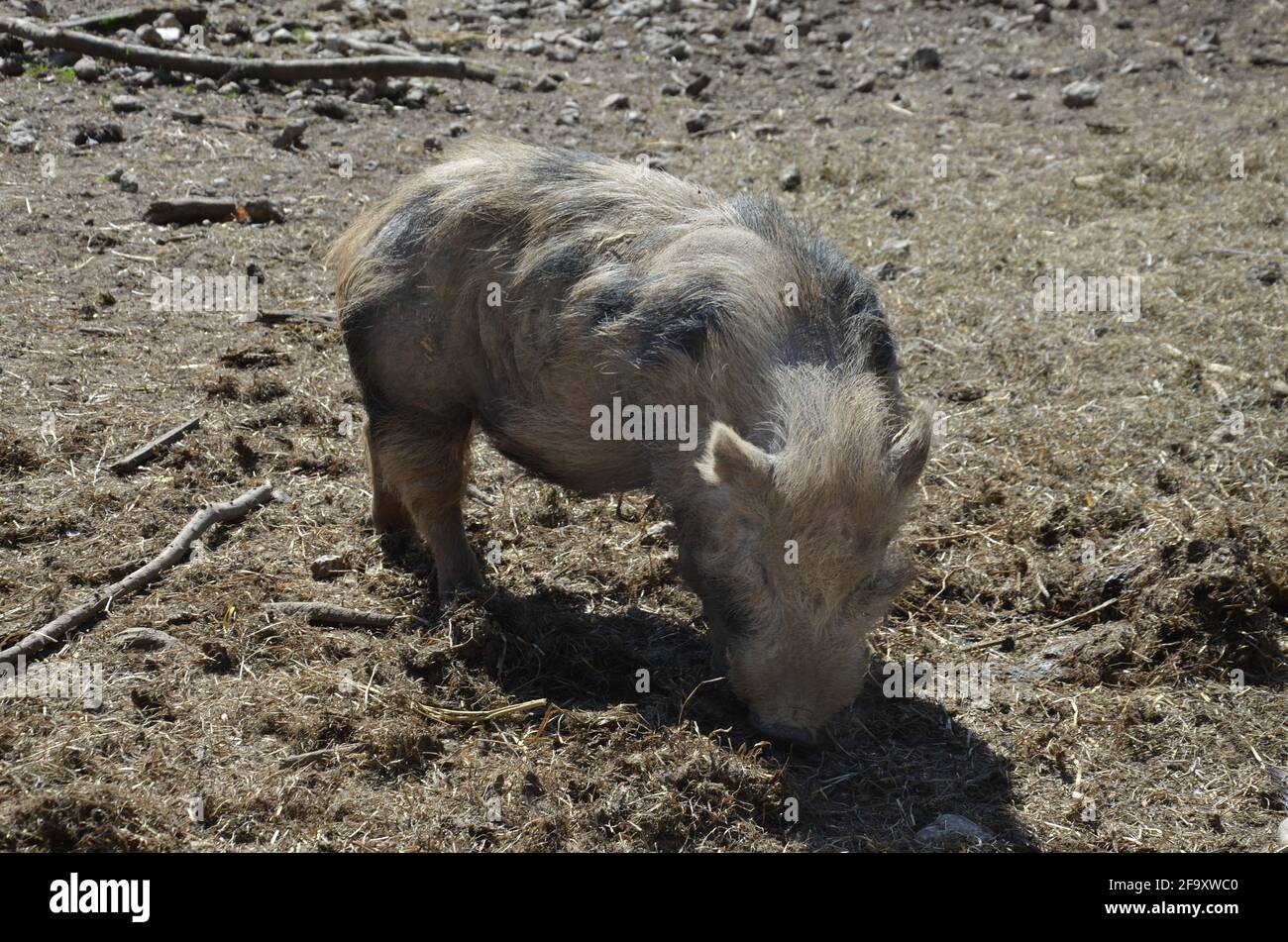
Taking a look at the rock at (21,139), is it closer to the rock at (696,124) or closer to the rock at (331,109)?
the rock at (331,109)

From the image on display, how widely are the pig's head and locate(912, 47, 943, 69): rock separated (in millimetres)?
9477

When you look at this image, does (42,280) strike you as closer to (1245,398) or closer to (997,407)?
(997,407)

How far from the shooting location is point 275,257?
8.55m

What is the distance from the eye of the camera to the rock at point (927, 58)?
13.1 metres

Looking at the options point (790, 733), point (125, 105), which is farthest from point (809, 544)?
point (125, 105)

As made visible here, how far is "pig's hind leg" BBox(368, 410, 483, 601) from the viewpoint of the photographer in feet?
18.5

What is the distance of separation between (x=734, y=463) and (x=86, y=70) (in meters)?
8.81

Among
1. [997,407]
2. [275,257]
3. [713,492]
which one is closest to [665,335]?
[713,492]

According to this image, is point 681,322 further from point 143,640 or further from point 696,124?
point 696,124

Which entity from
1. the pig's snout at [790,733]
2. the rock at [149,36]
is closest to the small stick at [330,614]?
the pig's snout at [790,733]

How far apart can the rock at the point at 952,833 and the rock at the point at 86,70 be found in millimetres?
9638

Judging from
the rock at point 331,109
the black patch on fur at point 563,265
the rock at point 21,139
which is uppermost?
the rock at point 331,109

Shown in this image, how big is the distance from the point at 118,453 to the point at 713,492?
3.32 m

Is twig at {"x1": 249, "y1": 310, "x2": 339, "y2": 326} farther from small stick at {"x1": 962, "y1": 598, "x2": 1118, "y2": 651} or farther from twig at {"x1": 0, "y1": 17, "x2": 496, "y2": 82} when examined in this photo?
small stick at {"x1": 962, "y1": 598, "x2": 1118, "y2": 651}
